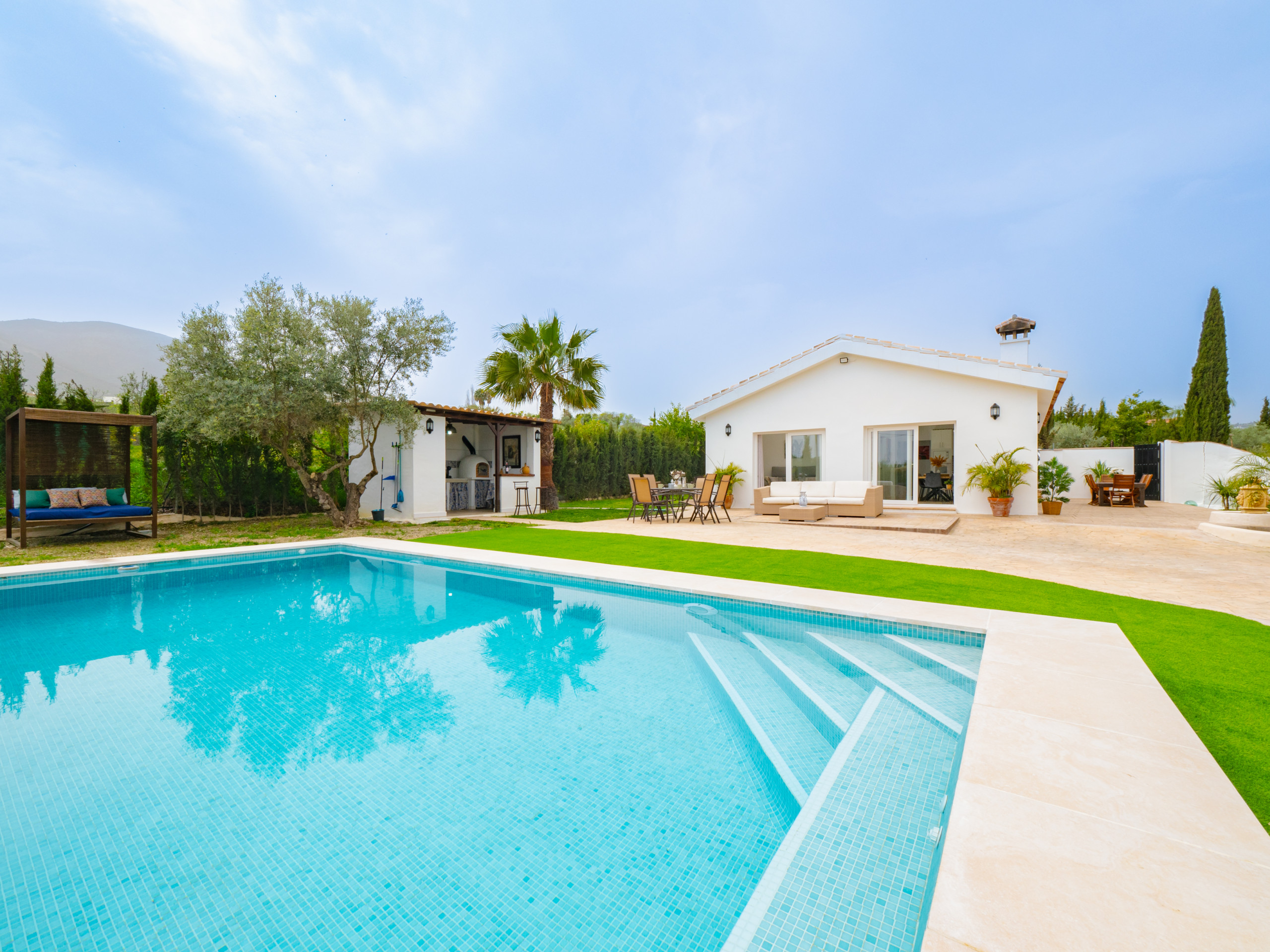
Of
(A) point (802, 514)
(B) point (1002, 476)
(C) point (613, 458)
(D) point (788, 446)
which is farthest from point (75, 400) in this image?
(B) point (1002, 476)

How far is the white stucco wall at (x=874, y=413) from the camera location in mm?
12477

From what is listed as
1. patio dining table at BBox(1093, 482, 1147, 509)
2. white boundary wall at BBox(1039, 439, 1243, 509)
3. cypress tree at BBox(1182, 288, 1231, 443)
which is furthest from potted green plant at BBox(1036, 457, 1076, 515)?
cypress tree at BBox(1182, 288, 1231, 443)

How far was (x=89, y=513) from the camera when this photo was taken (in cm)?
922

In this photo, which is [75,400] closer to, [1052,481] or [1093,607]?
[1093,607]

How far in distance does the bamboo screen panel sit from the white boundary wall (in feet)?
78.8

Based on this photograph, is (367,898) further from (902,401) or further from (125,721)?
(902,401)

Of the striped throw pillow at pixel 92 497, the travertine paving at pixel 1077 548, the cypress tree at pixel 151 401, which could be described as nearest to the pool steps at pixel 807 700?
the travertine paving at pixel 1077 548

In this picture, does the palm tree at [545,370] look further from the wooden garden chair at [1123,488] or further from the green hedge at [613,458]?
the wooden garden chair at [1123,488]

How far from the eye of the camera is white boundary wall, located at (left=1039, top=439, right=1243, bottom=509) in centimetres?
1777

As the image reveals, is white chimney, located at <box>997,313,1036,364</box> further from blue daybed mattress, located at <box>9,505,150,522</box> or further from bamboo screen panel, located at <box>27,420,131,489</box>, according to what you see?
bamboo screen panel, located at <box>27,420,131,489</box>

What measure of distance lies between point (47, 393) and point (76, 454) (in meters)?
1.66

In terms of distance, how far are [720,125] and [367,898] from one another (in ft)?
58.1

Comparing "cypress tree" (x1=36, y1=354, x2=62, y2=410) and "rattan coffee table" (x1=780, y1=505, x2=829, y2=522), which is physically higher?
"cypress tree" (x1=36, y1=354, x2=62, y2=410)

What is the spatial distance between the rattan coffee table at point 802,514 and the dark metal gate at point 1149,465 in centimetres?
1546
